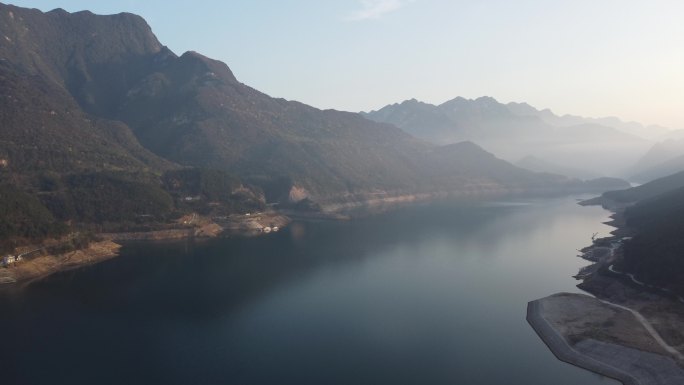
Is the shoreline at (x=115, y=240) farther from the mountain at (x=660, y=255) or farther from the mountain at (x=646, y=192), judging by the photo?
the mountain at (x=646, y=192)

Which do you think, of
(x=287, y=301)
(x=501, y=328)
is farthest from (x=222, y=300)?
(x=501, y=328)

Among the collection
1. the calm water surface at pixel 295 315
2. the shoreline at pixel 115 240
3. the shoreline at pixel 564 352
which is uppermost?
the shoreline at pixel 115 240

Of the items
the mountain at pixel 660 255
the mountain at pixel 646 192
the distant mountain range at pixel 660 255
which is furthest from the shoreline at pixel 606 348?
the mountain at pixel 646 192

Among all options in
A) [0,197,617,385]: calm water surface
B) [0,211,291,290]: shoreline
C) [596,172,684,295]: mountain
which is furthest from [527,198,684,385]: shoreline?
[0,211,291,290]: shoreline

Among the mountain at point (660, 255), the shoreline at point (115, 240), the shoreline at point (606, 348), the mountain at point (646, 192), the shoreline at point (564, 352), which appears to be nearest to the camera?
the shoreline at point (606, 348)

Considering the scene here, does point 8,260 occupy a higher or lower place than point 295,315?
higher

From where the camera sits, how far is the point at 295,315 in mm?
59719

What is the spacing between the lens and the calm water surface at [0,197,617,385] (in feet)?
A: 145

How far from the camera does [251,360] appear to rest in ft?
153

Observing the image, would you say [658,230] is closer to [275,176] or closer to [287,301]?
[287,301]

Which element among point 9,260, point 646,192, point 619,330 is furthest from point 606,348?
point 646,192

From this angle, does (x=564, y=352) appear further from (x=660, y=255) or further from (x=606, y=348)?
(x=660, y=255)

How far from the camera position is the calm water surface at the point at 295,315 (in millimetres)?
44281

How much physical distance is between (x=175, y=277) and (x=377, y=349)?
131 ft
